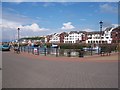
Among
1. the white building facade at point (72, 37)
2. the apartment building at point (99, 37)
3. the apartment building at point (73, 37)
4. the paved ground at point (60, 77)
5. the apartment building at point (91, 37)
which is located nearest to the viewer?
the paved ground at point (60, 77)

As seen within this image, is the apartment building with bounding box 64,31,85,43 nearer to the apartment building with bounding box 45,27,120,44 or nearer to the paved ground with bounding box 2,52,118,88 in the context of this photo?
the apartment building with bounding box 45,27,120,44

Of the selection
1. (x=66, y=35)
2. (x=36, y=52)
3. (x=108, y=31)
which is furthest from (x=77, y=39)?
(x=36, y=52)

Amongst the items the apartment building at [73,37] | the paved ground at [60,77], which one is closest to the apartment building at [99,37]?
the apartment building at [73,37]

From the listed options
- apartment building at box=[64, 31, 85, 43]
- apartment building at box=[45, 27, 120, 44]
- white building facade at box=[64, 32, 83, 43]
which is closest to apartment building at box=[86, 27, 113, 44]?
apartment building at box=[45, 27, 120, 44]

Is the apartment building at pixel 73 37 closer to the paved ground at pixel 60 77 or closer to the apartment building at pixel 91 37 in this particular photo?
the apartment building at pixel 91 37

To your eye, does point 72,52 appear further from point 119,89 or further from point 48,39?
point 48,39

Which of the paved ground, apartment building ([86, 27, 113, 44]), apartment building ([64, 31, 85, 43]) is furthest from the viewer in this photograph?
apartment building ([64, 31, 85, 43])

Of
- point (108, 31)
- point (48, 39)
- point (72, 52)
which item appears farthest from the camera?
point (48, 39)

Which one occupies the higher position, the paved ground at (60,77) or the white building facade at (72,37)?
the white building facade at (72,37)

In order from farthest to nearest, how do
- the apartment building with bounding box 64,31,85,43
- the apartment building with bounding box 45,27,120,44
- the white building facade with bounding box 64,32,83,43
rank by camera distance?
the white building facade with bounding box 64,32,83,43 < the apartment building with bounding box 64,31,85,43 < the apartment building with bounding box 45,27,120,44

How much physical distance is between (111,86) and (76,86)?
132 centimetres

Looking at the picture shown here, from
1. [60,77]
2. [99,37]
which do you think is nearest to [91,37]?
[99,37]

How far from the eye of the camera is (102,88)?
26.2ft

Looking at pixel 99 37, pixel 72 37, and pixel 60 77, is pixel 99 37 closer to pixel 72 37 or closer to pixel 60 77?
pixel 72 37
